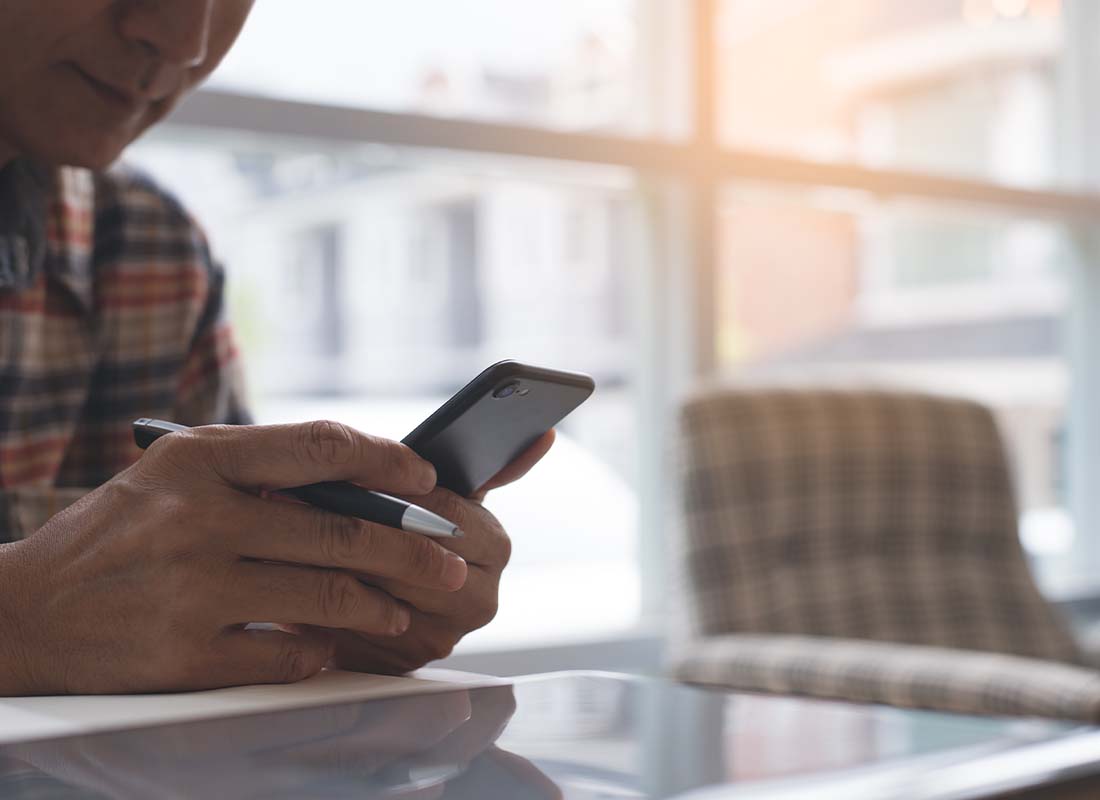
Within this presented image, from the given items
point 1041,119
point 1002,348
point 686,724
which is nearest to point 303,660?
point 686,724

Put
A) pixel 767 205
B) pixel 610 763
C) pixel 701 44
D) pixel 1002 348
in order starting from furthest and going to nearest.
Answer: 1. pixel 1002 348
2. pixel 767 205
3. pixel 701 44
4. pixel 610 763

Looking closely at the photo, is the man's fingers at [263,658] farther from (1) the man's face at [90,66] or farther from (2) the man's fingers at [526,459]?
(1) the man's face at [90,66]

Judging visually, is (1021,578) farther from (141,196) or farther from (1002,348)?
(141,196)

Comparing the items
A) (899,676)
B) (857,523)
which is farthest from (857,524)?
(899,676)

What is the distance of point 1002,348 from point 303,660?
294cm

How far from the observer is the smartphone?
2.02 feet

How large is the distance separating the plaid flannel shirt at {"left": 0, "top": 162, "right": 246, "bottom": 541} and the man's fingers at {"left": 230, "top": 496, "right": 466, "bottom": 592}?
53cm

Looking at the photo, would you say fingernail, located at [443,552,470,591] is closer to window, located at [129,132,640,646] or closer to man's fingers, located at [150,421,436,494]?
man's fingers, located at [150,421,436,494]

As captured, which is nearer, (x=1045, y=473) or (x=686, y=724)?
(x=686, y=724)

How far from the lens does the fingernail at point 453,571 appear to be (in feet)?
2.15

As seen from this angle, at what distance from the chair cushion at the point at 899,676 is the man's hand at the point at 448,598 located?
0.86 meters

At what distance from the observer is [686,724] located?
59cm

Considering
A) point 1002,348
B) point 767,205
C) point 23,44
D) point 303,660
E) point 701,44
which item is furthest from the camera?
point 1002,348

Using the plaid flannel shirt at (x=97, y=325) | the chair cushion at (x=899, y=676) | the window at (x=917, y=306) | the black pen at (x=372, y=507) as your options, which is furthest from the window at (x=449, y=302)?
the black pen at (x=372, y=507)
